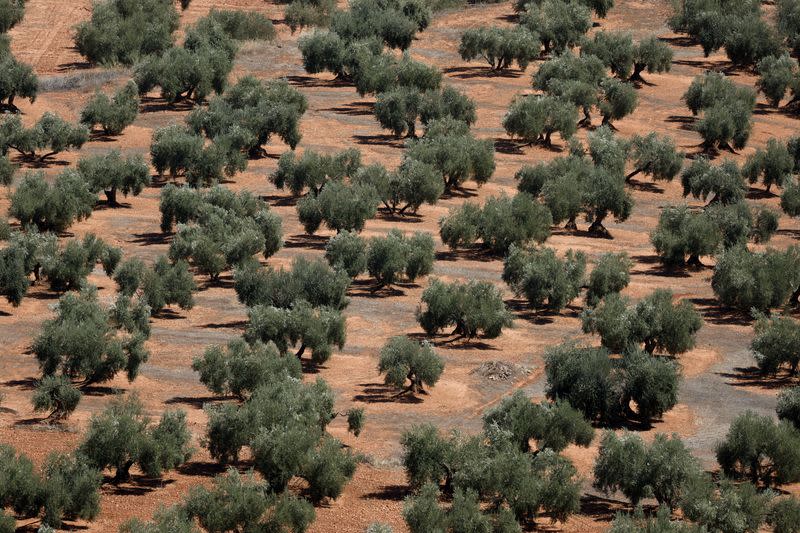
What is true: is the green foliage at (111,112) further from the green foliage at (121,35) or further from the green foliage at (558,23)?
the green foliage at (558,23)

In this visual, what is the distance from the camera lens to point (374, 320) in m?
50.0

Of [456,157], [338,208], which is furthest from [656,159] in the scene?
[338,208]

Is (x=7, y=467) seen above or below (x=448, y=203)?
above

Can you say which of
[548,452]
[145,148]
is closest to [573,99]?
[145,148]

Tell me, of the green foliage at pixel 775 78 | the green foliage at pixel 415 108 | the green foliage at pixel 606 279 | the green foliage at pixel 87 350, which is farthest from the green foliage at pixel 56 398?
the green foliage at pixel 775 78

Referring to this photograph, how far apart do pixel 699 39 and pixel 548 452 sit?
58904mm

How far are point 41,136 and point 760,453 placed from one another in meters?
38.3

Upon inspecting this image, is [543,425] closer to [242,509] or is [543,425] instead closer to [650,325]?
[242,509]

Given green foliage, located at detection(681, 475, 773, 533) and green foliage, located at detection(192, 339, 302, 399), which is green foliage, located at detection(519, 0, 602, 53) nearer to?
green foliage, located at detection(192, 339, 302, 399)

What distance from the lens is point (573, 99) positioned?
7594 centimetres

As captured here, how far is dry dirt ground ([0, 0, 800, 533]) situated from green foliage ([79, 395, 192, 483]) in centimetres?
45

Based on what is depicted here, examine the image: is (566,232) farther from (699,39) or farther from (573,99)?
(699,39)

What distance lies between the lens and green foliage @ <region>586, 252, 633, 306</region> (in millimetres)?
52031

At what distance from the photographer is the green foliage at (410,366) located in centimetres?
4281
